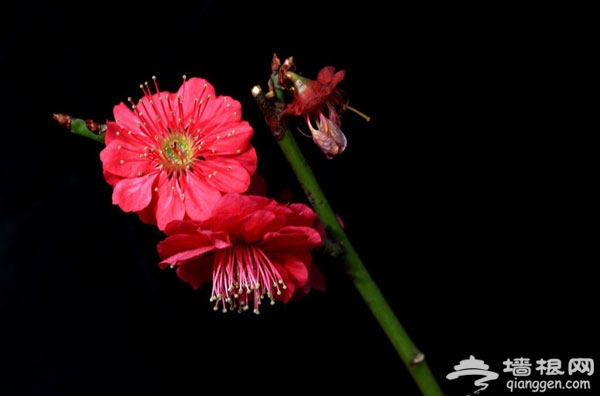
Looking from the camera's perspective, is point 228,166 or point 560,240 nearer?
point 228,166

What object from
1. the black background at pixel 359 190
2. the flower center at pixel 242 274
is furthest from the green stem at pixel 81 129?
the black background at pixel 359 190

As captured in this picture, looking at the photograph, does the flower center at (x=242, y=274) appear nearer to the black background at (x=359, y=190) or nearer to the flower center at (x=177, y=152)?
the flower center at (x=177, y=152)

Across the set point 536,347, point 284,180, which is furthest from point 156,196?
point 536,347

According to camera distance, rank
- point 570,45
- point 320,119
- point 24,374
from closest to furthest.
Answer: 1. point 320,119
2. point 570,45
3. point 24,374

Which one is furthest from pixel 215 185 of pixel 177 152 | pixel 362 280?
pixel 362 280

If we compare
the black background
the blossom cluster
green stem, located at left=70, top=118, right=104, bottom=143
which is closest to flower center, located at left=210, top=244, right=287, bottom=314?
the blossom cluster

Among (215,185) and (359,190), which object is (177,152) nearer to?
(215,185)

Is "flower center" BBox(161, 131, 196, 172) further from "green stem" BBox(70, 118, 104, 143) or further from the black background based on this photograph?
the black background

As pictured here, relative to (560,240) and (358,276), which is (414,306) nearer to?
(560,240)
